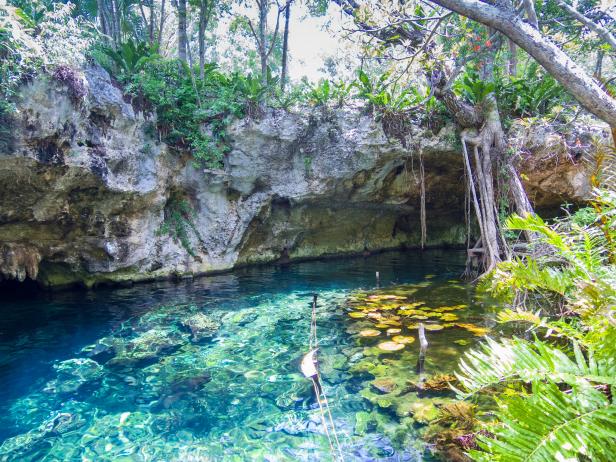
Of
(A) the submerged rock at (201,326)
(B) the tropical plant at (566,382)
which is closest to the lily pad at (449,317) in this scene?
(B) the tropical plant at (566,382)

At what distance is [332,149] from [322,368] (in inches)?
295

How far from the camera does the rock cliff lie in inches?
316

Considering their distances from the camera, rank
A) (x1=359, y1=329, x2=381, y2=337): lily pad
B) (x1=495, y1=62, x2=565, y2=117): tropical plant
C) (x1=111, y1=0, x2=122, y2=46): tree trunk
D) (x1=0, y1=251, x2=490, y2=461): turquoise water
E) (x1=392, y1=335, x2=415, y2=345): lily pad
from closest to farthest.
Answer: (x1=0, y1=251, x2=490, y2=461): turquoise water
(x1=392, y1=335, x2=415, y2=345): lily pad
(x1=359, y1=329, x2=381, y2=337): lily pad
(x1=495, y1=62, x2=565, y2=117): tropical plant
(x1=111, y1=0, x2=122, y2=46): tree trunk

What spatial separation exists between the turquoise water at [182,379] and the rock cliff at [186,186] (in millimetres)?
1632

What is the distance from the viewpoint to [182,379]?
466 cm

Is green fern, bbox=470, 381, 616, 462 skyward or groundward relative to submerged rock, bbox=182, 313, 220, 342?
skyward

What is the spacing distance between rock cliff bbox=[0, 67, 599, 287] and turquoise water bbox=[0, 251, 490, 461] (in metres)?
1.63

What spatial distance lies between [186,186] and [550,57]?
925 centimetres

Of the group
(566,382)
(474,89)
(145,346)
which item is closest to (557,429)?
(566,382)

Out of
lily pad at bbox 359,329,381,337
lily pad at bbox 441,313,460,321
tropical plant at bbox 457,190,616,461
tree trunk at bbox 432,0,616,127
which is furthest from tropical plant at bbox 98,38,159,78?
tropical plant at bbox 457,190,616,461

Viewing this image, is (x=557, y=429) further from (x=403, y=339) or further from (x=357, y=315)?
(x=357, y=315)

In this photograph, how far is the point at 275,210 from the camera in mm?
12422

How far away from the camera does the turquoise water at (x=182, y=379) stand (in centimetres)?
344

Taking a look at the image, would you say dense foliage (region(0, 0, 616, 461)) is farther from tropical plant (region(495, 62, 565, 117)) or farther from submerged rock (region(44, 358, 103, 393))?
submerged rock (region(44, 358, 103, 393))
